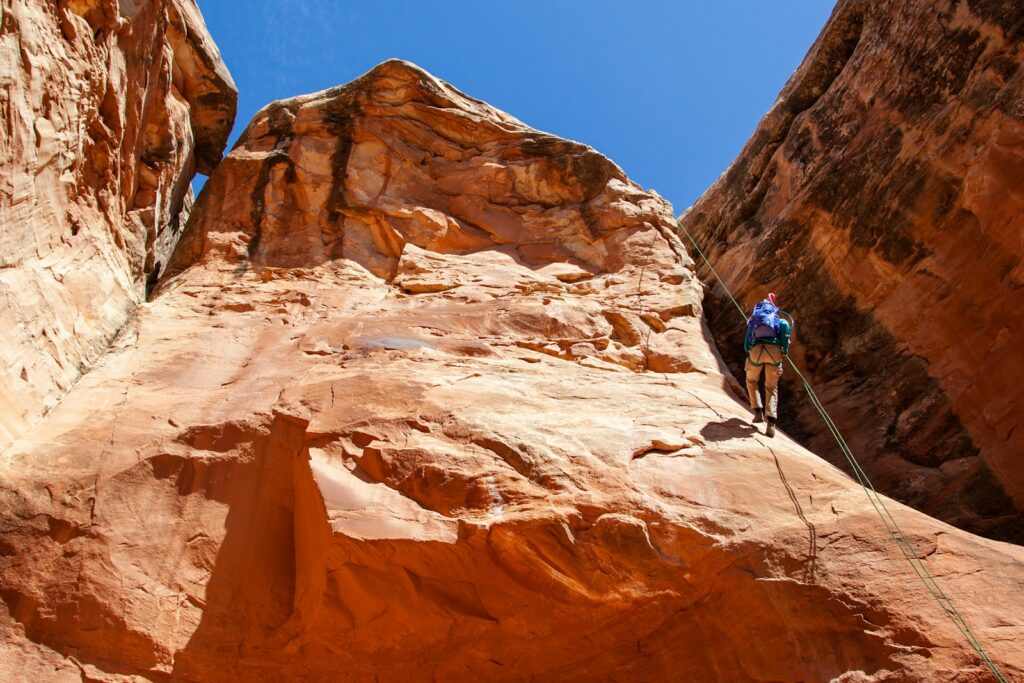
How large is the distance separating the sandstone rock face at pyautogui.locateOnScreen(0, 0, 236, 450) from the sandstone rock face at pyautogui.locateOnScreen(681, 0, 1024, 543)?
913cm

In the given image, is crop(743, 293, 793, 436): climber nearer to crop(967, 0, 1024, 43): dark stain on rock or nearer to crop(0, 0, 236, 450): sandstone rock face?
crop(967, 0, 1024, 43): dark stain on rock

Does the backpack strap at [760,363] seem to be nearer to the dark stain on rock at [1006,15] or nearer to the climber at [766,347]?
the climber at [766,347]

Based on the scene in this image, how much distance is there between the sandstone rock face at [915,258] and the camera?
32.0 ft

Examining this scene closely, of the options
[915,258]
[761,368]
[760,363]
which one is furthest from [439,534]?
[915,258]

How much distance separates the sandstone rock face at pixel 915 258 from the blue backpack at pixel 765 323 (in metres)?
2.20

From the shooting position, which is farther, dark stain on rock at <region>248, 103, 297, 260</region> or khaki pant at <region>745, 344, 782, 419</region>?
dark stain on rock at <region>248, 103, 297, 260</region>

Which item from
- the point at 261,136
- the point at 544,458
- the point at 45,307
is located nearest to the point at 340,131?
the point at 261,136

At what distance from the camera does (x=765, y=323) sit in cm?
970

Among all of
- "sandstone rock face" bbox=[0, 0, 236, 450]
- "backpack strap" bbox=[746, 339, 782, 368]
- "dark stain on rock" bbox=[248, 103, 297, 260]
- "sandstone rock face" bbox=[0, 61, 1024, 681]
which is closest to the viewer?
"sandstone rock face" bbox=[0, 61, 1024, 681]

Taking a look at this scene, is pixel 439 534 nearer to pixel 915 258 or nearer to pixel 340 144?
pixel 915 258

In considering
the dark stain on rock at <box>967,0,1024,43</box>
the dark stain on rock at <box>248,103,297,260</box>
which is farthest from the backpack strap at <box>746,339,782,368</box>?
the dark stain on rock at <box>248,103,297,260</box>

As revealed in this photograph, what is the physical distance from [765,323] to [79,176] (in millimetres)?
8624

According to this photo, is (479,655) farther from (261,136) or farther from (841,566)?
(261,136)

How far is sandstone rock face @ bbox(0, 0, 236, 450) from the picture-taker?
8.21m
